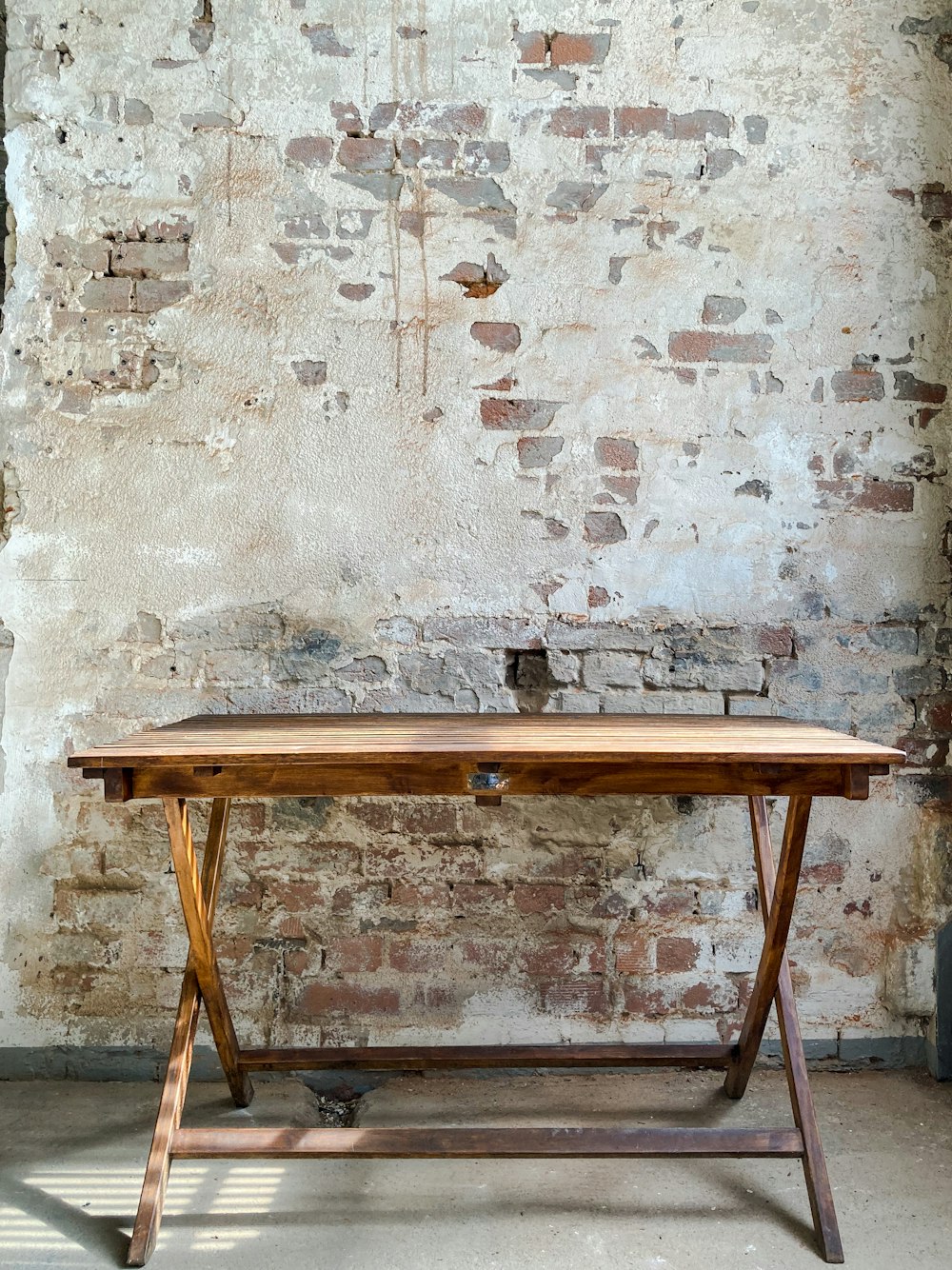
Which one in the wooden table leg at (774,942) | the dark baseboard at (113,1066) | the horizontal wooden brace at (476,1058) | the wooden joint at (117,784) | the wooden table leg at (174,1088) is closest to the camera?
the wooden joint at (117,784)

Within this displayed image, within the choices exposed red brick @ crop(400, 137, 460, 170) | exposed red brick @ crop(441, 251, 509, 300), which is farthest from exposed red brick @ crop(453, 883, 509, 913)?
exposed red brick @ crop(400, 137, 460, 170)

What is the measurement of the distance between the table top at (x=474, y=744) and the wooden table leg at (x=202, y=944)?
17cm

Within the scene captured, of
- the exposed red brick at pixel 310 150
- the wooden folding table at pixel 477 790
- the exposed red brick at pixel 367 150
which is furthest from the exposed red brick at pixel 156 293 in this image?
the wooden folding table at pixel 477 790

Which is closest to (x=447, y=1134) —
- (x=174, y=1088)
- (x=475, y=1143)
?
(x=475, y=1143)

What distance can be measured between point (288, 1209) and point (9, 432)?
6.72ft

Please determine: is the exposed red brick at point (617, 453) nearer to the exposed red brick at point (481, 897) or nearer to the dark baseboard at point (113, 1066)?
the exposed red brick at point (481, 897)

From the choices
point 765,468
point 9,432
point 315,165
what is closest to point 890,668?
point 765,468

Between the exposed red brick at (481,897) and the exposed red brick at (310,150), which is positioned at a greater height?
the exposed red brick at (310,150)

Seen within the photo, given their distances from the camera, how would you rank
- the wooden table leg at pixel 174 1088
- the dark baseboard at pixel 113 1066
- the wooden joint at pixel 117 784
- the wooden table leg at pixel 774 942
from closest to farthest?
the wooden joint at pixel 117 784, the wooden table leg at pixel 174 1088, the wooden table leg at pixel 774 942, the dark baseboard at pixel 113 1066

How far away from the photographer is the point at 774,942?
222 centimetres

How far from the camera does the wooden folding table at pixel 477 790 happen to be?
1818 millimetres

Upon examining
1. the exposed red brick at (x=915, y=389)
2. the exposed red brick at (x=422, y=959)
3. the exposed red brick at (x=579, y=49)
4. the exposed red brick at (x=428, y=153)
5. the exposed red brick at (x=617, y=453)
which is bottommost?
the exposed red brick at (x=422, y=959)

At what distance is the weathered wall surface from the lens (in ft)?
8.74

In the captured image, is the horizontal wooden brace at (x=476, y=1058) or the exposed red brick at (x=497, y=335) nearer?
the horizontal wooden brace at (x=476, y=1058)
